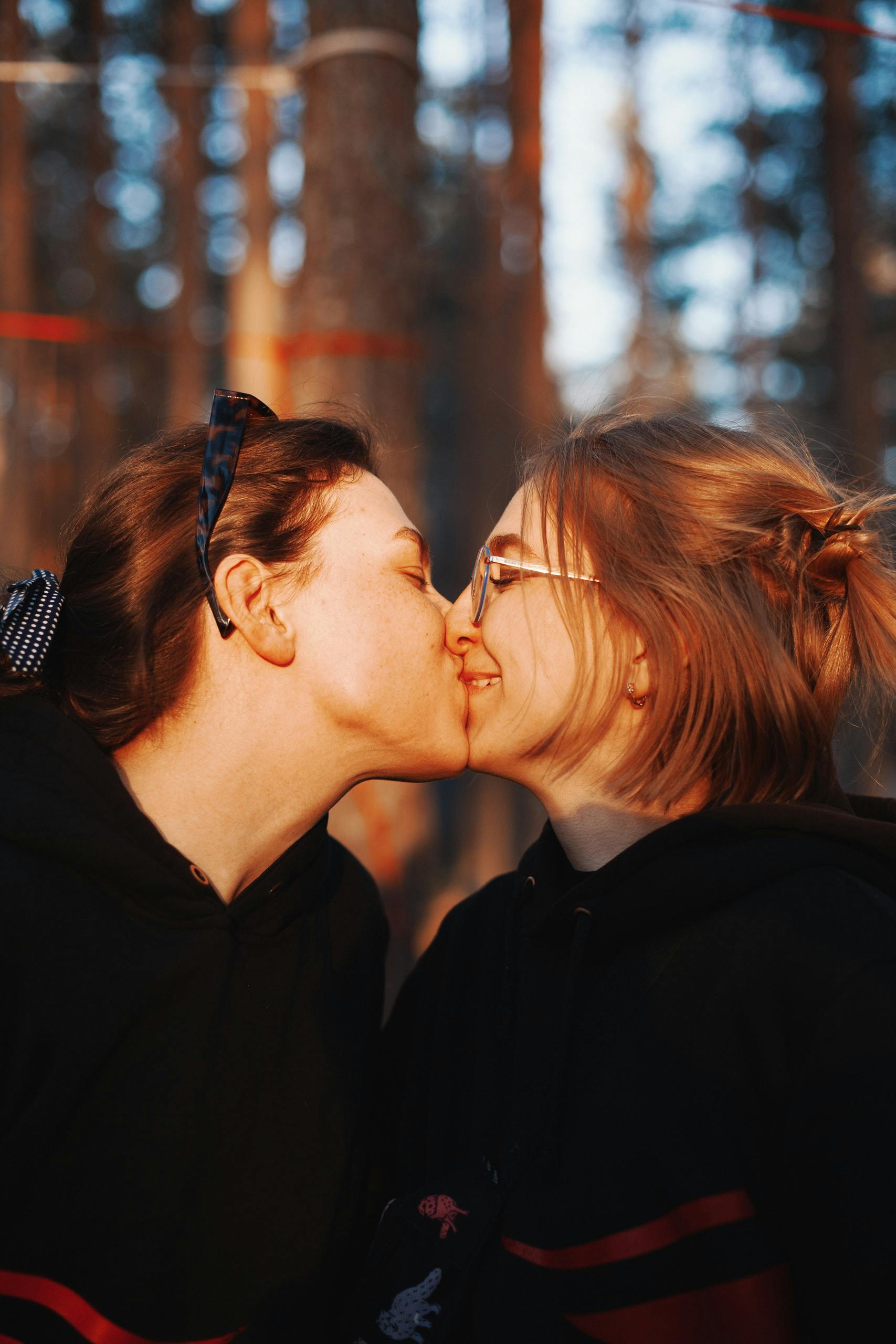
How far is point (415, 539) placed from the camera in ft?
7.23

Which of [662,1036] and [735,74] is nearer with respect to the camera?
[662,1036]

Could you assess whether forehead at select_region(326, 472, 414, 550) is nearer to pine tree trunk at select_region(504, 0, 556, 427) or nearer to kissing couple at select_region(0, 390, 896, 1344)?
kissing couple at select_region(0, 390, 896, 1344)

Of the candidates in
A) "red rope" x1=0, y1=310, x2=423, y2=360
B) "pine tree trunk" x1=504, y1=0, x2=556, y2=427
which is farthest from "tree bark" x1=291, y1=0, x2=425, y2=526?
"pine tree trunk" x1=504, y1=0, x2=556, y2=427

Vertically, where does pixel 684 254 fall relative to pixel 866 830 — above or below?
above

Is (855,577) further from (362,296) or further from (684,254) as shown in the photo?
(684,254)

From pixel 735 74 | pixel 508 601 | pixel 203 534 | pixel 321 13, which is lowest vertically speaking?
pixel 508 601

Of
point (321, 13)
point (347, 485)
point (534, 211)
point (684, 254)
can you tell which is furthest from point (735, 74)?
point (347, 485)

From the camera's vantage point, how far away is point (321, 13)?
3463 millimetres

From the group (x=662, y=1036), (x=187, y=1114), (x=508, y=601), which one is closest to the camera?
(x=662, y=1036)

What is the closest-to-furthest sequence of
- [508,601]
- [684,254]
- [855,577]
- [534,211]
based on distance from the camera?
[855,577]
[508,601]
[534,211]
[684,254]

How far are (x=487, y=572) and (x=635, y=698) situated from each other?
17.4 inches

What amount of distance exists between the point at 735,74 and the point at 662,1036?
39.3 feet

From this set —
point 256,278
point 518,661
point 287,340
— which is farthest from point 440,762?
point 256,278

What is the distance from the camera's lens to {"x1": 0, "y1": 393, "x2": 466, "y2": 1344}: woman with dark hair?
5.25 feet
